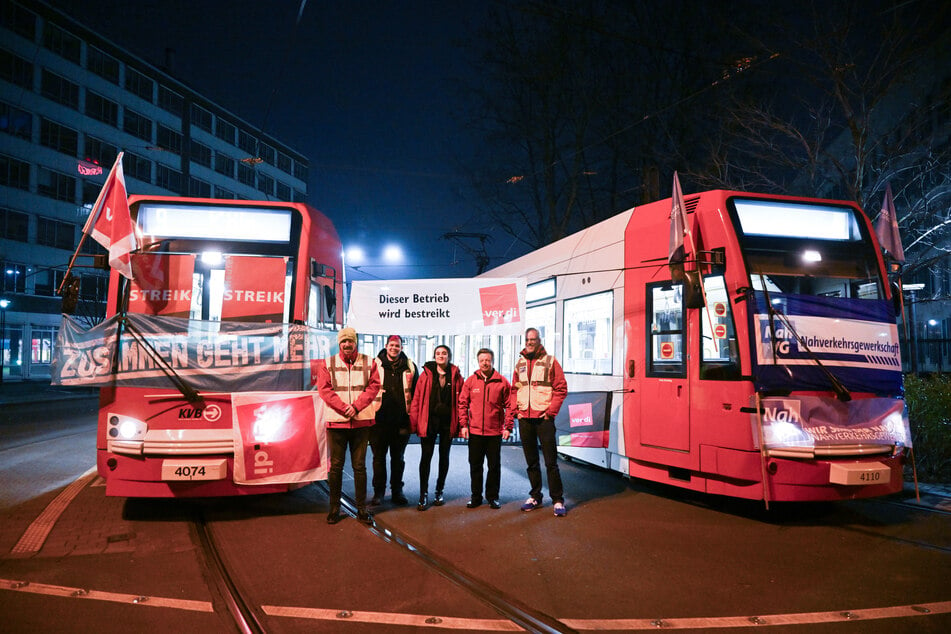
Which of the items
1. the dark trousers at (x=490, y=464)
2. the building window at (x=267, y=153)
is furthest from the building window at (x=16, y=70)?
the dark trousers at (x=490, y=464)

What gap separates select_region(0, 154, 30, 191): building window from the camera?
35250 millimetres

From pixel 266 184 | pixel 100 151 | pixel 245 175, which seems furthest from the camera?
pixel 266 184

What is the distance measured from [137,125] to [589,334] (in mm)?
46148

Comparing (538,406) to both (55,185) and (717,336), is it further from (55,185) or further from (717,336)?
(55,185)

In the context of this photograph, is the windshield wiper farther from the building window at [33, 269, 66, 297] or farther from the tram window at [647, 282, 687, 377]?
the building window at [33, 269, 66, 297]

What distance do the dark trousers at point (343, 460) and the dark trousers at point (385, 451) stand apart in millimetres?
464

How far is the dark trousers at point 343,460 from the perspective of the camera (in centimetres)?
675

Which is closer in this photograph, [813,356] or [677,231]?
[813,356]

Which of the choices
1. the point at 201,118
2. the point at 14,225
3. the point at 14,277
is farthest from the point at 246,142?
the point at 14,277

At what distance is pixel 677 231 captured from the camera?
274 inches

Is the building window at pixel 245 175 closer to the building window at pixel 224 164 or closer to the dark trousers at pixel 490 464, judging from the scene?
the building window at pixel 224 164

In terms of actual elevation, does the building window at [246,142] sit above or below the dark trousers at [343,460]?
above

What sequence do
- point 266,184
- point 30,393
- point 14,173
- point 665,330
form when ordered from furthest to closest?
1. point 266,184
2. point 14,173
3. point 30,393
4. point 665,330

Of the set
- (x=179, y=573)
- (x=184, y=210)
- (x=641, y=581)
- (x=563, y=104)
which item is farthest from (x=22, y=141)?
(x=641, y=581)
